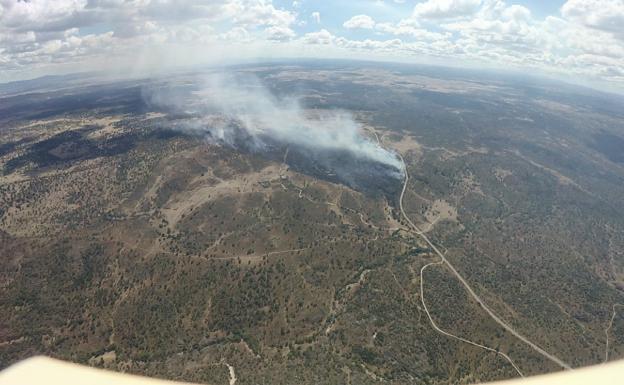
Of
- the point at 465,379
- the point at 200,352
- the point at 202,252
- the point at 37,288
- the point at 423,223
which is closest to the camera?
the point at 465,379

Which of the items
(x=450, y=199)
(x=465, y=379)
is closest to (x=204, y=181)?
(x=450, y=199)

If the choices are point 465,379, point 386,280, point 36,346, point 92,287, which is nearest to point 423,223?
point 386,280

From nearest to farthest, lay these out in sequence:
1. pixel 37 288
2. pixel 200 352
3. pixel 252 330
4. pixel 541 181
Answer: pixel 200 352 < pixel 252 330 < pixel 37 288 < pixel 541 181

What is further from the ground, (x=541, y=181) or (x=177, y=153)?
(x=177, y=153)

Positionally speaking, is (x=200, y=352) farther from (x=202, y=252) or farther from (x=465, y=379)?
(x=465, y=379)

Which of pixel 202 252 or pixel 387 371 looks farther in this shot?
pixel 202 252

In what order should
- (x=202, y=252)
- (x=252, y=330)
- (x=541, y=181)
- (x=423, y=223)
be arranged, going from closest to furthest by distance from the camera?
1. (x=252, y=330)
2. (x=202, y=252)
3. (x=423, y=223)
4. (x=541, y=181)

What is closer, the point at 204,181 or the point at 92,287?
the point at 92,287

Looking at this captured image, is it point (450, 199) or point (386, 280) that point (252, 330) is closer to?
point (386, 280)

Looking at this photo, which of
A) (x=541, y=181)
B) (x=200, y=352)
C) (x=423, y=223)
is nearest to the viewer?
(x=200, y=352)

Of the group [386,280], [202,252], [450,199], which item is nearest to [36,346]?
[202,252]
